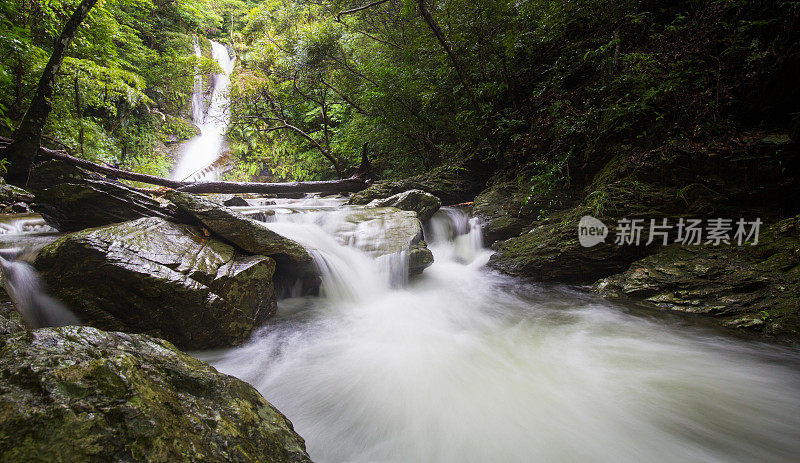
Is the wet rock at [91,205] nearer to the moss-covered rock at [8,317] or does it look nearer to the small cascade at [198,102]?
the moss-covered rock at [8,317]

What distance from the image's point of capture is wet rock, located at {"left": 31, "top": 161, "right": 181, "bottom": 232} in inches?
131

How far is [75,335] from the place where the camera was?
125 cm

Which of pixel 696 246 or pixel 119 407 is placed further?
pixel 696 246

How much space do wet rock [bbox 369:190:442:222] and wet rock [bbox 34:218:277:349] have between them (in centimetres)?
365

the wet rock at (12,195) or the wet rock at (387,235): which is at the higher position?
the wet rock at (12,195)

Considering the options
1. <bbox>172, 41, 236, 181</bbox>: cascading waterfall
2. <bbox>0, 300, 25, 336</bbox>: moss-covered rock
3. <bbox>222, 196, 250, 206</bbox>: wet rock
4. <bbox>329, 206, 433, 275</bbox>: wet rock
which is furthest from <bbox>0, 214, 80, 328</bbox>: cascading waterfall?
<bbox>172, 41, 236, 181</bbox>: cascading waterfall

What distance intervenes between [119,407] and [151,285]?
204cm

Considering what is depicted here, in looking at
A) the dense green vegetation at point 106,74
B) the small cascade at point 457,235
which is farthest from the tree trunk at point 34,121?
the small cascade at point 457,235

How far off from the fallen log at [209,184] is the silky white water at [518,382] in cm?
525

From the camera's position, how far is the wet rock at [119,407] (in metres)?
0.80

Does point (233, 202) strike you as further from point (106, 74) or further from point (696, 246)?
point (696, 246)

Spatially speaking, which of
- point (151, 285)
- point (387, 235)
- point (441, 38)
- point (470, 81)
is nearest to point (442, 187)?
point (470, 81)

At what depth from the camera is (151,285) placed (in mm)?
2551

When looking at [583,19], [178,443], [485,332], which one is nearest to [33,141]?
[178,443]
